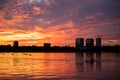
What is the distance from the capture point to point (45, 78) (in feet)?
191

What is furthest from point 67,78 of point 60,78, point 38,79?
point 38,79

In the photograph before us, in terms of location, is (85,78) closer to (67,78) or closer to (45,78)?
(67,78)

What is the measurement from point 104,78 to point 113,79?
70.0 inches

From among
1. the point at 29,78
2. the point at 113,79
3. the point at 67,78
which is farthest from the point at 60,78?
the point at 113,79

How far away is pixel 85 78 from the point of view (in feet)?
193

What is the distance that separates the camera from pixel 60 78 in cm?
5816

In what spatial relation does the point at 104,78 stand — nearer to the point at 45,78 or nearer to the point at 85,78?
the point at 85,78

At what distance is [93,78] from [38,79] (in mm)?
9242

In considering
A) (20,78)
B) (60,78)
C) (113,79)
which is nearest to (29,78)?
(20,78)

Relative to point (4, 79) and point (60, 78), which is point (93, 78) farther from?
point (4, 79)

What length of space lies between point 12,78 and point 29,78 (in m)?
2.78

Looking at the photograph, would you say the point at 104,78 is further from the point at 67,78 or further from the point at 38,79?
the point at 38,79

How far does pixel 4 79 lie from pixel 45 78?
6891 millimetres

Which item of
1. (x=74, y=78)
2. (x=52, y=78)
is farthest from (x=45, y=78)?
(x=74, y=78)
